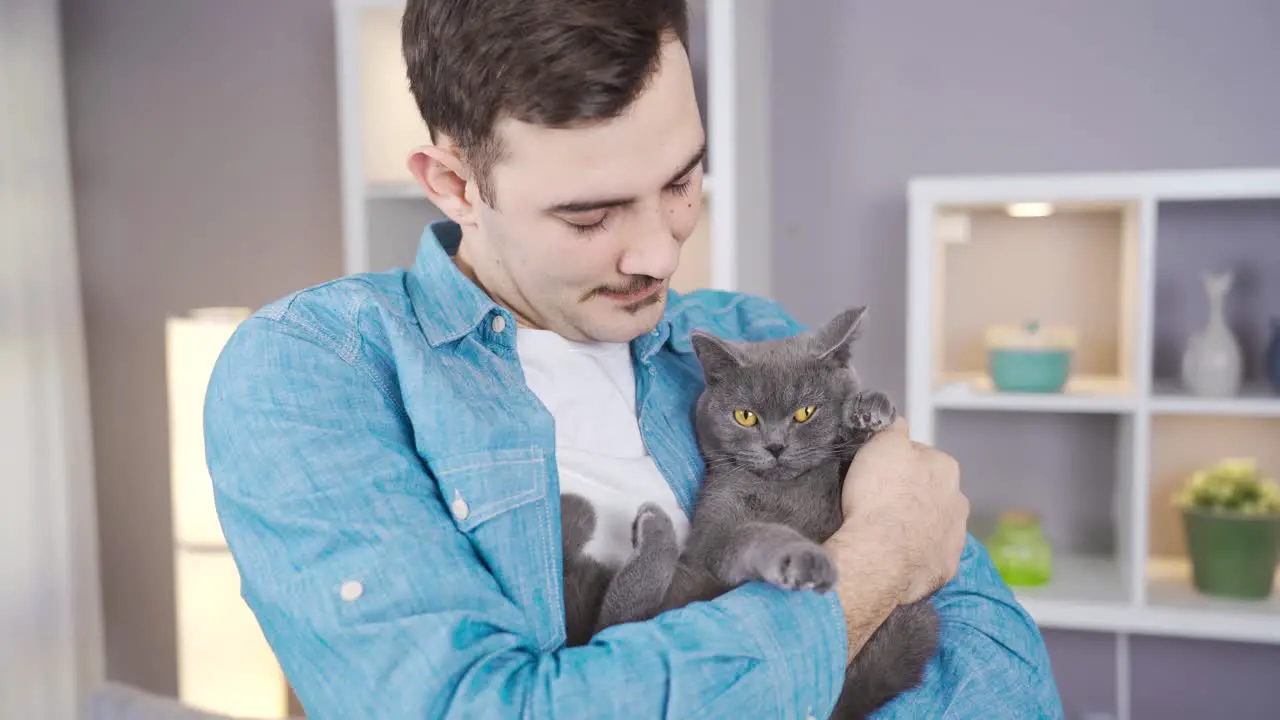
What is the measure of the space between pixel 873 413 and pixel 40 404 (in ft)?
7.71

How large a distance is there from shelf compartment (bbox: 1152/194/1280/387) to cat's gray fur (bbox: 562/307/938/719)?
142 centimetres

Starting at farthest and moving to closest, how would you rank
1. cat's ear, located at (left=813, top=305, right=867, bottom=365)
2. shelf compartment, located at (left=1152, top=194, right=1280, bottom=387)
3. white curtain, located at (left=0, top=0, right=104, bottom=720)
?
white curtain, located at (left=0, top=0, right=104, bottom=720), shelf compartment, located at (left=1152, top=194, right=1280, bottom=387), cat's ear, located at (left=813, top=305, right=867, bottom=365)

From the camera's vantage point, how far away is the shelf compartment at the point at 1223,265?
7.35 ft

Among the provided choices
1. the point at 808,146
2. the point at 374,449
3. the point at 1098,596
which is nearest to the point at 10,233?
the point at 808,146

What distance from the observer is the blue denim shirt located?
762mm

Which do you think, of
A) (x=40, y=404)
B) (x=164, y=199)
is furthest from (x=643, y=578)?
(x=164, y=199)

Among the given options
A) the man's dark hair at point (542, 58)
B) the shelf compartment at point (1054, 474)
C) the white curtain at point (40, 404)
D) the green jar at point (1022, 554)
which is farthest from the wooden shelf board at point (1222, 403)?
the white curtain at point (40, 404)

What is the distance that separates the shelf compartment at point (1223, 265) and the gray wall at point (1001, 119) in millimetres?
29

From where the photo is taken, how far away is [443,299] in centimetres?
103

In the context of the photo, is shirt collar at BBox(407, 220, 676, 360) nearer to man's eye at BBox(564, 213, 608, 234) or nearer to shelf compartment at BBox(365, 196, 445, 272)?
man's eye at BBox(564, 213, 608, 234)

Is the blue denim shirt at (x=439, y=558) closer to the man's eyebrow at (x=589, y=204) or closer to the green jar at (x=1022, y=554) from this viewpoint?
the man's eyebrow at (x=589, y=204)

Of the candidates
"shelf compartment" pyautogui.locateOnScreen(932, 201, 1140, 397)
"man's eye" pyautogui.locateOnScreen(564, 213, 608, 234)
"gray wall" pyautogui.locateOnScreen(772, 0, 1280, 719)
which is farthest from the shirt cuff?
"gray wall" pyautogui.locateOnScreen(772, 0, 1280, 719)

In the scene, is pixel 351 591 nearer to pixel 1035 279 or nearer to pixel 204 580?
pixel 204 580

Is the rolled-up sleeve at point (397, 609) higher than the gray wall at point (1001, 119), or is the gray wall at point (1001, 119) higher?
the gray wall at point (1001, 119)
